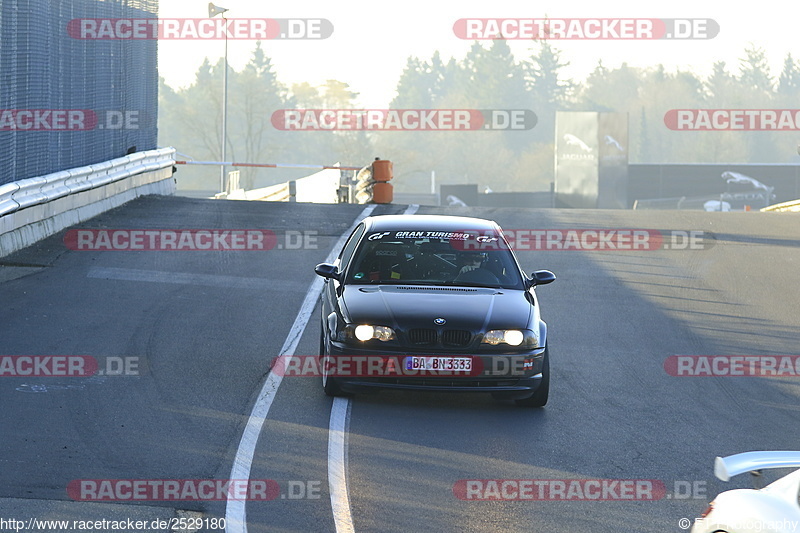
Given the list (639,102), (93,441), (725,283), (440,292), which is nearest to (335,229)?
(725,283)

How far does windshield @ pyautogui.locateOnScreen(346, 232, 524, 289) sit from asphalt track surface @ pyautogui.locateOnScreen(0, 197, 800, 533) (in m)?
1.04

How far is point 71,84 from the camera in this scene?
17641 mm

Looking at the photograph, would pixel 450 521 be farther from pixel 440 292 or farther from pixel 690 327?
pixel 690 327

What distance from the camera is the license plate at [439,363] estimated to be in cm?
865


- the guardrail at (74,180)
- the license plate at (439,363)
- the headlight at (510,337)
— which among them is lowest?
the license plate at (439,363)

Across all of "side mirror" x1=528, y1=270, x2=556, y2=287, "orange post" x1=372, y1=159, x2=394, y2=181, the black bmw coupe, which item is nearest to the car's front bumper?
the black bmw coupe

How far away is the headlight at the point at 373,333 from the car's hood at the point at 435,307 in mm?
42

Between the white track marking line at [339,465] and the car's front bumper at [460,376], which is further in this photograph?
the car's front bumper at [460,376]

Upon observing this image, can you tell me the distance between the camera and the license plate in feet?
28.4

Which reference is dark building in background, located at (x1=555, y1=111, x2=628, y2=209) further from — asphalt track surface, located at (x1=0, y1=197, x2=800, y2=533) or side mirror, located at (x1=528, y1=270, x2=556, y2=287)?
side mirror, located at (x1=528, y1=270, x2=556, y2=287)

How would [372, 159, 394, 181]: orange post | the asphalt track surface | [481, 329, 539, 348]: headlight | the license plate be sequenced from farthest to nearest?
[372, 159, 394, 181]: orange post → [481, 329, 539, 348]: headlight → the license plate → the asphalt track surface

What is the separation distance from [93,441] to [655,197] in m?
73.6

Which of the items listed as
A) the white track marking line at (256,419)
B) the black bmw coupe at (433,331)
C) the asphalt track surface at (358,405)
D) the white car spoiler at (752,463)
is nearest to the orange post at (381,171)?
the asphalt track surface at (358,405)

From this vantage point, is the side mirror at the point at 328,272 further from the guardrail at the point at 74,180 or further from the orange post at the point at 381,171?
the orange post at the point at 381,171
